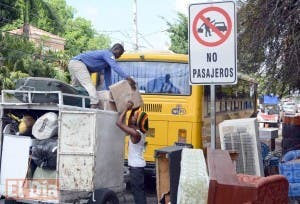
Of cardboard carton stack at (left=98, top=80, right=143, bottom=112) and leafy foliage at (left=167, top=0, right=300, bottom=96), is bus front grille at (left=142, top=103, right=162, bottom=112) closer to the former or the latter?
leafy foliage at (left=167, top=0, right=300, bottom=96)

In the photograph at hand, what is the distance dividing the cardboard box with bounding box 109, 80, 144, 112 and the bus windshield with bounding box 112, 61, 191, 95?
2.78 metres

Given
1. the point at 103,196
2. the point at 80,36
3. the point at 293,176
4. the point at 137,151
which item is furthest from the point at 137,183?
the point at 80,36

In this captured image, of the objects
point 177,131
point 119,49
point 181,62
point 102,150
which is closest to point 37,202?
point 102,150

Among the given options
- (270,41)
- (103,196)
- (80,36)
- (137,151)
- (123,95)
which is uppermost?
(80,36)

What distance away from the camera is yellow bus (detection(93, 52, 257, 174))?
1020 centimetres

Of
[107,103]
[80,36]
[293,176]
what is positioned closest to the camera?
[293,176]

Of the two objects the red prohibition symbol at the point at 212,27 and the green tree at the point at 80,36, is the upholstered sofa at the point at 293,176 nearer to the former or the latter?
the red prohibition symbol at the point at 212,27

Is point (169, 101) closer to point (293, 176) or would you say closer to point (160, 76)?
point (160, 76)

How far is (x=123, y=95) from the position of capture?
7.69m

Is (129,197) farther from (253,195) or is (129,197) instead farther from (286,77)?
(253,195)

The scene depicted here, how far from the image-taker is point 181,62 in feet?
34.7

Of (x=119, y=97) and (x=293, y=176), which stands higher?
(x=119, y=97)

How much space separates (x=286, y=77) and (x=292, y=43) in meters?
0.96

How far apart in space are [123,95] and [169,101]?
2.94 m
